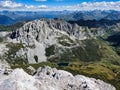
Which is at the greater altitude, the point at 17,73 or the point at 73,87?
the point at 17,73

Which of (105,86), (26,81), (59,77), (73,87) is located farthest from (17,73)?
(105,86)

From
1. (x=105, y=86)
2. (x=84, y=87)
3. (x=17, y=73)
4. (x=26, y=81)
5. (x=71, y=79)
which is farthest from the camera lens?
(x=105, y=86)

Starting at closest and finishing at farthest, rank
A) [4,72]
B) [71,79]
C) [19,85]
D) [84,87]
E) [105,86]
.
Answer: [19,85], [84,87], [4,72], [71,79], [105,86]

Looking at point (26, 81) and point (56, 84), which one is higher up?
point (26, 81)

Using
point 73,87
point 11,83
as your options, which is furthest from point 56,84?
point 11,83

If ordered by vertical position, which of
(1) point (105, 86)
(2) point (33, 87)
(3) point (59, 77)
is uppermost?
(2) point (33, 87)

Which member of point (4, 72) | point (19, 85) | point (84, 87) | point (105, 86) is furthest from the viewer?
point (105, 86)

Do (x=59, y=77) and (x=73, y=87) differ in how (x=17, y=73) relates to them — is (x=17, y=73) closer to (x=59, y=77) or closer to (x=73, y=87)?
(x=73, y=87)

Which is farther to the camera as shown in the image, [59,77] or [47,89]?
[59,77]

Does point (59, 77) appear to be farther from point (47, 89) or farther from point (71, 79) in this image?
point (47, 89)
